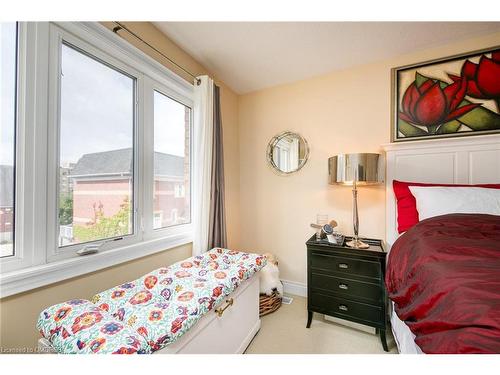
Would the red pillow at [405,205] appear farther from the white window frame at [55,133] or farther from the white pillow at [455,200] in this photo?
the white window frame at [55,133]

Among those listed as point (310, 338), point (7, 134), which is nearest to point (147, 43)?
point (7, 134)

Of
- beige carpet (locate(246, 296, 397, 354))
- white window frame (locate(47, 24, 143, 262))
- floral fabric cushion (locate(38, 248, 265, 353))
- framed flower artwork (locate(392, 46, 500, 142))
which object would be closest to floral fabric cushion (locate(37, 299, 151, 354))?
floral fabric cushion (locate(38, 248, 265, 353))

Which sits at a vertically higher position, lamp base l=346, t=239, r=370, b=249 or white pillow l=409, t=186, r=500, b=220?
white pillow l=409, t=186, r=500, b=220

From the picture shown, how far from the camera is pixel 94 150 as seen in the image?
1.32 meters

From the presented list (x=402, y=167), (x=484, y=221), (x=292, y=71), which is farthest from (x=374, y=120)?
(x=484, y=221)

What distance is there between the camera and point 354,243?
1756 mm

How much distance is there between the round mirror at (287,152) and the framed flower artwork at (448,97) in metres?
0.87

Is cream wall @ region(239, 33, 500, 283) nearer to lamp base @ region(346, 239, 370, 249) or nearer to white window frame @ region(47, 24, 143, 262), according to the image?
lamp base @ region(346, 239, 370, 249)

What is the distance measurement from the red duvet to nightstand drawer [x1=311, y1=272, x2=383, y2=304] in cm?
37

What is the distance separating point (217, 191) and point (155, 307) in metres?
1.22

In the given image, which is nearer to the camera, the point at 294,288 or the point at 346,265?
the point at 346,265

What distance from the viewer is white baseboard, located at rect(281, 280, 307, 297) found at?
2.31 metres

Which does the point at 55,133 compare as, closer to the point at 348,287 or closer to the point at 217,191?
the point at 217,191

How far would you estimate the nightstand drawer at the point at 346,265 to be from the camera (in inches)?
61.4
